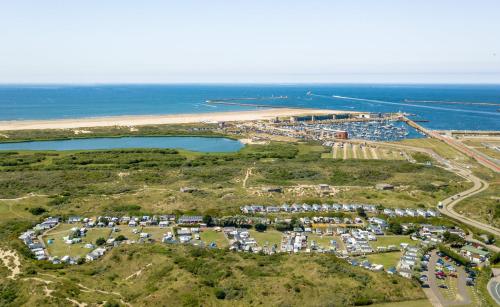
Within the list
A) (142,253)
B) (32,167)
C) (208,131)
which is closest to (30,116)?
(208,131)

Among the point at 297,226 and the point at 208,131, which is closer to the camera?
the point at 297,226

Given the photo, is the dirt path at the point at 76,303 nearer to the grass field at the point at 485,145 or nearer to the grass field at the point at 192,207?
the grass field at the point at 192,207

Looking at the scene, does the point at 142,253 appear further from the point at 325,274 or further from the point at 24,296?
the point at 325,274

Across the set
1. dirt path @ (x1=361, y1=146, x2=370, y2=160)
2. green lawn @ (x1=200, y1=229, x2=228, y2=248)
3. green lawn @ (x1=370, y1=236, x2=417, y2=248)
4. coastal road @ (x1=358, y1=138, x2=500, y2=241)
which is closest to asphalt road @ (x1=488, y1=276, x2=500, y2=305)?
coastal road @ (x1=358, y1=138, x2=500, y2=241)

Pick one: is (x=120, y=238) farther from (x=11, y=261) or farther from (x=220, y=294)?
(x=220, y=294)

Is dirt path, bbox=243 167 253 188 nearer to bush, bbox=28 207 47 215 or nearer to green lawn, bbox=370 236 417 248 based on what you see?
green lawn, bbox=370 236 417 248

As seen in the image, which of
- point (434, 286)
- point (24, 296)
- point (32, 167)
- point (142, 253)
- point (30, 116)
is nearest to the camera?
point (24, 296)

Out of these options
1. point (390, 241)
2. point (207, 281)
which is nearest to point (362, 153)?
point (390, 241)
